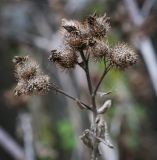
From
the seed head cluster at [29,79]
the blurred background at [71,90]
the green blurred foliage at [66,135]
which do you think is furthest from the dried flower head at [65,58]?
the green blurred foliage at [66,135]

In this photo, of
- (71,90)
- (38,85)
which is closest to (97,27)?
(38,85)

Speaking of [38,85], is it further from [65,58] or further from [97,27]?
[97,27]

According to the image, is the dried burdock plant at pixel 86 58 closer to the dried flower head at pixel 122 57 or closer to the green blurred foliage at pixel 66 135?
the dried flower head at pixel 122 57

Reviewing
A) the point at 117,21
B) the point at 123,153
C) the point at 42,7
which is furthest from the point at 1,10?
the point at 123,153

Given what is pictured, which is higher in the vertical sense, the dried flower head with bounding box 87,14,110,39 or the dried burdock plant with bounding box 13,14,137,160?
the dried flower head with bounding box 87,14,110,39

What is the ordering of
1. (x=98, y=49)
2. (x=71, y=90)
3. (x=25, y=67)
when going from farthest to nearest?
1. (x=71, y=90)
2. (x=25, y=67)
3. (x=98, y=49)

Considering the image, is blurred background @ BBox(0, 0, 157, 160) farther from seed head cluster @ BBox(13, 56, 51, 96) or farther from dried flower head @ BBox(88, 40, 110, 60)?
dried flower head @ BBox(88, 40, 110, 60)

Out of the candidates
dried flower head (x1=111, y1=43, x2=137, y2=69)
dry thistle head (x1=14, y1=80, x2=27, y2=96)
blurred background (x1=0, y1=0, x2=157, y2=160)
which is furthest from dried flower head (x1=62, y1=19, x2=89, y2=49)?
blurred background (x1=0, y1=0, x2=157, y2=160)
